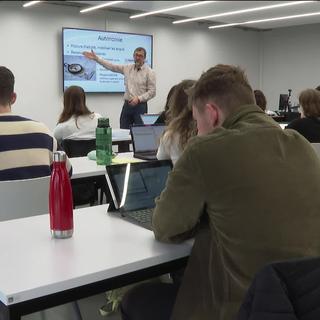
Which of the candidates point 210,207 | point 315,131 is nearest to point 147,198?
point 210,207

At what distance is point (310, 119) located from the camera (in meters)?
3.93

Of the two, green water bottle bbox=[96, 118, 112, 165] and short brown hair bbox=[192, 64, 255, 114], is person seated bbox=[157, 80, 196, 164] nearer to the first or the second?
green water bottle bbox=[96, 118, 112, 165]

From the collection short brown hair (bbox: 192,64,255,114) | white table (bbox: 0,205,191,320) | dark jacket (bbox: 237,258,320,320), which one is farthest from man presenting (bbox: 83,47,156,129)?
dark jacket (bbox: 237,258,320,320)

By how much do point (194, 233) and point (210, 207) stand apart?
157 mm

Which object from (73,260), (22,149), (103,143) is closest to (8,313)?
(73,260)

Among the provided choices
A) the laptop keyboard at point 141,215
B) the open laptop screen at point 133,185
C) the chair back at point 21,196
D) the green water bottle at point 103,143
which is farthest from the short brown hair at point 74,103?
the laptop keyboard at point 141,215

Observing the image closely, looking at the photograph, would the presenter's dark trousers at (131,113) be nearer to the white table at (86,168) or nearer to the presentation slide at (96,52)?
the presentation slide at (96,52)

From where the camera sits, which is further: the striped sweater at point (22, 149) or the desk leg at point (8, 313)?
the striped sweater at point (22, 149)

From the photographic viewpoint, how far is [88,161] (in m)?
3.25

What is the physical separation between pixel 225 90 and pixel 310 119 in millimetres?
2668

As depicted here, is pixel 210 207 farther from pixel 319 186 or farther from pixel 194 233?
pixel 319 186

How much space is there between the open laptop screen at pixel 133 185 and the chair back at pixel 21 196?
16.3 inches

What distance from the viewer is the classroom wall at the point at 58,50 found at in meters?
8.05

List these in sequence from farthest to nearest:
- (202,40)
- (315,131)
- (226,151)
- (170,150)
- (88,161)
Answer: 1. (202,40)
2. (315,131)
3. (88,161)
4. (170,150)
5. (226,151)
